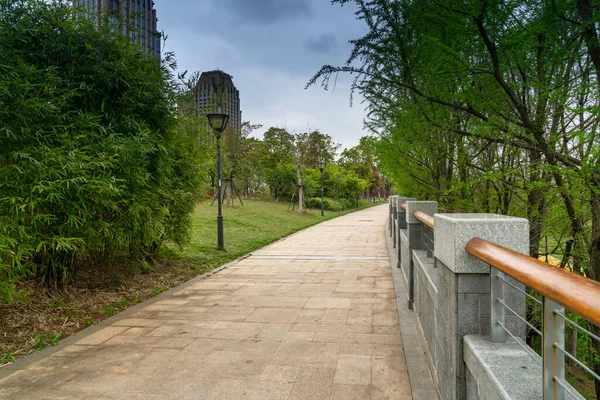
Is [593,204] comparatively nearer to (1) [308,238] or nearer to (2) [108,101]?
(2) [108,101]

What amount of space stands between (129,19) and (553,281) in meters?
6.89

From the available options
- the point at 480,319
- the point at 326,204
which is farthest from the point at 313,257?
the point at 326,204

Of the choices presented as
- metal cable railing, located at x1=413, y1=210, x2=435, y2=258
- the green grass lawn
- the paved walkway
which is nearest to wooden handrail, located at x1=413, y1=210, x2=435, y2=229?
metal cable railing, located at x1=413, y1=210, x2=435, y2=258

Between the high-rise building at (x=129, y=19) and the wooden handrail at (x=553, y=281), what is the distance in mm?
6179

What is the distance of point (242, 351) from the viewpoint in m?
3.62

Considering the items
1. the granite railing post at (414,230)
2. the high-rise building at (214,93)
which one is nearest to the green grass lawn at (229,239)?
the high-rise building at (214,93)

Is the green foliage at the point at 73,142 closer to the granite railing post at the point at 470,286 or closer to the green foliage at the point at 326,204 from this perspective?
the granite railing post at the point at 470,286

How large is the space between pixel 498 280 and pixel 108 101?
17.6ft

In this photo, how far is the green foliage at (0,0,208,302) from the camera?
403 cm

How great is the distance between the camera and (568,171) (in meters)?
2.87

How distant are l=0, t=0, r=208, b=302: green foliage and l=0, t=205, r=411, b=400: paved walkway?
112cm

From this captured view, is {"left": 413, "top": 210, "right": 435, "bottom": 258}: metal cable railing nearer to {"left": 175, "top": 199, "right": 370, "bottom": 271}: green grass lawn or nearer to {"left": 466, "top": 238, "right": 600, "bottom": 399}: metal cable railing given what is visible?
{"left": 466, "top": 238, "right": 600, "bottom": 399}: metal cable railing

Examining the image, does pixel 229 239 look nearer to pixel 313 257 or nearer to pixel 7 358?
pixel 313 257

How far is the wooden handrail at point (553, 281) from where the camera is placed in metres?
0.96
